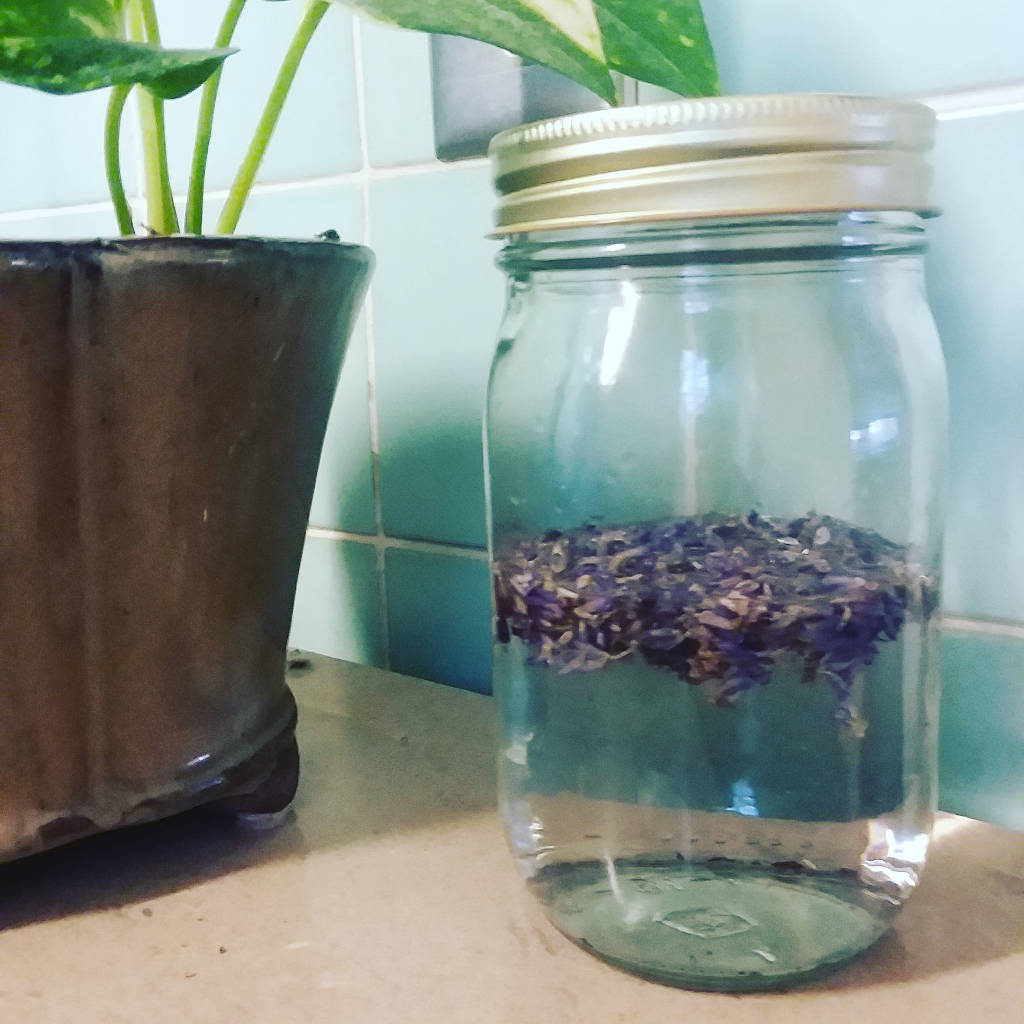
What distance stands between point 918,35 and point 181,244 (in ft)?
0.86

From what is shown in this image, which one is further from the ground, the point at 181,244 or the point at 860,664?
the point at 181,244

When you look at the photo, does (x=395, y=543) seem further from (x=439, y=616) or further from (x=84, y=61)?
(x=84, y=61)

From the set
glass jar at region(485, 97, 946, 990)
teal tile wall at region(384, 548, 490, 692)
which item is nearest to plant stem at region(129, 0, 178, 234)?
glass jar at region(485, 97, 946, 990)

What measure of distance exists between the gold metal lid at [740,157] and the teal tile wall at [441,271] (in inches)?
4.1

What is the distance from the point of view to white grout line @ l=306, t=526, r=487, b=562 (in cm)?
50

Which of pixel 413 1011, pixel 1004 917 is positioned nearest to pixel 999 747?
pixel 1004 917

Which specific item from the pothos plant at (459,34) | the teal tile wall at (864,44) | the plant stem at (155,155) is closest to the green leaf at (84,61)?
the pothos plant at (459,34)

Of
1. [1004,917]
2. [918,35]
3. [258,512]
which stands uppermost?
[918,35]

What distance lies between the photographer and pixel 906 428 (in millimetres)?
304

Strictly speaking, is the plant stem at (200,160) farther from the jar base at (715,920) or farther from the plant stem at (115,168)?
the jar base at (715,920)

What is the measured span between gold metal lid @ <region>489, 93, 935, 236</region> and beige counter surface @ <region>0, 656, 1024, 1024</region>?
0.20 metres

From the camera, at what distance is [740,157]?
241 millimetres

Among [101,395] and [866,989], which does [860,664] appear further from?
[101,395]

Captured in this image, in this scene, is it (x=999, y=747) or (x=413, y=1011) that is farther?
(x=999, y=747)
